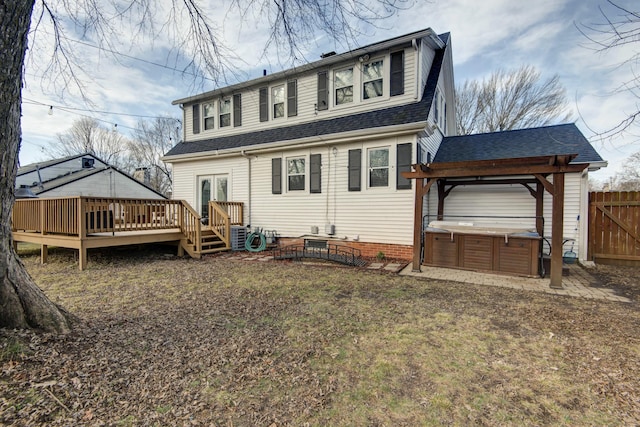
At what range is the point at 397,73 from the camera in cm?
802

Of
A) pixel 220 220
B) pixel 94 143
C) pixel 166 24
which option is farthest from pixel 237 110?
pixel 94 143

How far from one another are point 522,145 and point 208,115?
11095 mm

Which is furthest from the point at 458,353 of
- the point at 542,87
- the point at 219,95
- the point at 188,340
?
the point at 542,87

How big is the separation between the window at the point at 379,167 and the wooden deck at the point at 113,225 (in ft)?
14.8

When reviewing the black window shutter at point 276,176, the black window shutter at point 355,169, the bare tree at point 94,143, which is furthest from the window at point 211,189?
the bare tree at point 94,143

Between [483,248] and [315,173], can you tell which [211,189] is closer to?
[315,173]

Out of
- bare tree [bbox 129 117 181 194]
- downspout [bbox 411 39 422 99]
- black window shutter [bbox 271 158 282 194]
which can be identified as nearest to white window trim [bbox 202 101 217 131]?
black window shutter [bbox 271 158 282 194]

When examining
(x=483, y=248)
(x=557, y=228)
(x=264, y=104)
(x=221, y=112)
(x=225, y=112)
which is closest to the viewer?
(x=557, y=228)

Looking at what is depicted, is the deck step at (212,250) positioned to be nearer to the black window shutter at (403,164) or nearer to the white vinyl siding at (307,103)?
the white vinyl siding at (307,103)

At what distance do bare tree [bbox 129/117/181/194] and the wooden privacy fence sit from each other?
28985 millimetres

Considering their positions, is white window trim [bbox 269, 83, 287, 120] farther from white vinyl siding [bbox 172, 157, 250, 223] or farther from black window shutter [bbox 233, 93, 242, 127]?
white vinyl siding [bbox 172, 157, 250, 223]

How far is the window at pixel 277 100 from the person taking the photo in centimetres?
1002

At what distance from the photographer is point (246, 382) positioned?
229 cm

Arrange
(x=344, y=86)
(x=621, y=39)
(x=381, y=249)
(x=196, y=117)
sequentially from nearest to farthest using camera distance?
(x=621, y=39), (x=381, y=249), (x=344, y=86), (x=196, y=117)
